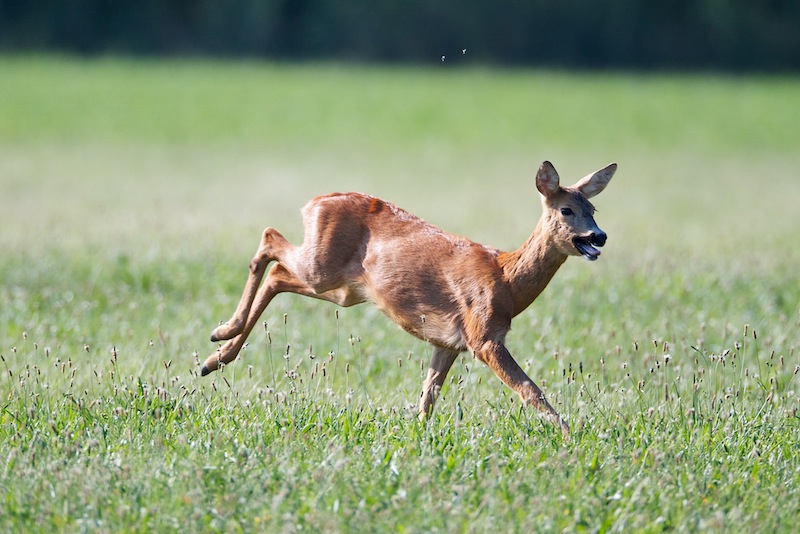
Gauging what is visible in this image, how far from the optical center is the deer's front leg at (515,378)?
5.73 m

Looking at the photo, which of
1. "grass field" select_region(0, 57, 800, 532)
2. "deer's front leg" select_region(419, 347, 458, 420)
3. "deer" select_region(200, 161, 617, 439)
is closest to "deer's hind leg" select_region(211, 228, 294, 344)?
"deer" select_region(200, 161, 617, 439)

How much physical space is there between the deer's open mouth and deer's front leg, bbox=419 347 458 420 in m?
1.00

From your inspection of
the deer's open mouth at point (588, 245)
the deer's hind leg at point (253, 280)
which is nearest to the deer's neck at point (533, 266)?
the deer's open mouth at point (588, 245)

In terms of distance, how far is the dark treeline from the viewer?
48531 mm

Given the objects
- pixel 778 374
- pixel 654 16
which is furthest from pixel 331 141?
pixel 654 16

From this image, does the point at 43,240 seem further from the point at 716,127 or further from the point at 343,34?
the point at 343,34

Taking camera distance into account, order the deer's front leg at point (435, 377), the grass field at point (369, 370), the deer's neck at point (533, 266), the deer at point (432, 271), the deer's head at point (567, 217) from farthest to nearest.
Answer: the deer's front leg at point (435, 377) < the deer's neck at point (533, 266) < the deer at point (432, 271) < the deer's head at point (567, 217) < the grass field at point (369, 370)

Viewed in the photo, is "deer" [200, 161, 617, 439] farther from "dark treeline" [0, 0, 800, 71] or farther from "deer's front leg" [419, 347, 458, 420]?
"dark treeline" [0, 0, 800, 71]

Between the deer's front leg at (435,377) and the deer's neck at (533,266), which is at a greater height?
the deer's neck at (533,266)

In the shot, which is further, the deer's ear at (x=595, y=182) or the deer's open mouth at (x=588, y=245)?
the deer's ear at (x=595, y=182)

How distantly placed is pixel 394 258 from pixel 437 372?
66 cm

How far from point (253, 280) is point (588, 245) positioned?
6.71 feet

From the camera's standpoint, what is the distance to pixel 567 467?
5234 millimetres

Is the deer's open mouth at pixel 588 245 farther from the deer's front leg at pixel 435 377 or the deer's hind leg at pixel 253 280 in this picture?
the deer's hind leg at pixel 253 280
